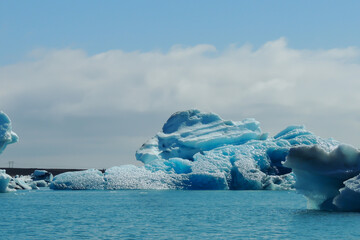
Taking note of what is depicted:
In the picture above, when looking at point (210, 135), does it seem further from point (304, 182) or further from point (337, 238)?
point (337, 238)

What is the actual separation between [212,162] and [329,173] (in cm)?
1654

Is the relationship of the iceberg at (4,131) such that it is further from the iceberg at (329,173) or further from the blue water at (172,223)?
the iceberg at (329,173)

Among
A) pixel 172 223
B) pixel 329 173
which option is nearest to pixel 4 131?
pixel 172 223

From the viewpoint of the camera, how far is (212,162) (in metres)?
34.4

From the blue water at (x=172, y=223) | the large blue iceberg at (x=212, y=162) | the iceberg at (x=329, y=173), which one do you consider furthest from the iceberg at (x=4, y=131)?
the iceberg at (x=329, y=173)

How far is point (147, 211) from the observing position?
21641mm

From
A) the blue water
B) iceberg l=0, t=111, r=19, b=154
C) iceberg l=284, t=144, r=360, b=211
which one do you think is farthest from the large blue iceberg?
iceberg l=284, t=144, r=360, b=211

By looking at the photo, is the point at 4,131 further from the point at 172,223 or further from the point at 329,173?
the point at 329,173

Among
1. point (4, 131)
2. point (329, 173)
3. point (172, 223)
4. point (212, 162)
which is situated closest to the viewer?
point (172, 223)

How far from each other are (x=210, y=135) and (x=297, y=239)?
85.1 feet

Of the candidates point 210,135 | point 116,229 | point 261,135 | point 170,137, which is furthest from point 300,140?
point 116,229

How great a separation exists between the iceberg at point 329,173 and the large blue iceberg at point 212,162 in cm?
1471

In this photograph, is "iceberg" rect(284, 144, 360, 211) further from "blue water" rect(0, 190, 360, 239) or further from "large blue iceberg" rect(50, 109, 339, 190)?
"large blue iceberg" rect(50, 109, 339, 190)

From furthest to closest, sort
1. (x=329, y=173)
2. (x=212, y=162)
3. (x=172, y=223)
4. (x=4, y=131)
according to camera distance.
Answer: (x=212, y=162) → (x=4, y=131) → (x=329, y=173) → (x=172, y=223)
